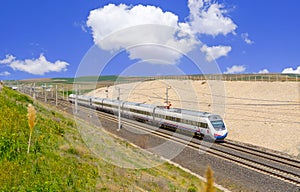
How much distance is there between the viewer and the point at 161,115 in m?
34.0

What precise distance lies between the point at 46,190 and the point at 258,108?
43379mm

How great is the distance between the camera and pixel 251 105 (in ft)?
161

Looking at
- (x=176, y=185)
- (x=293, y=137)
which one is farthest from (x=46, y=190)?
(x=293, y=137)

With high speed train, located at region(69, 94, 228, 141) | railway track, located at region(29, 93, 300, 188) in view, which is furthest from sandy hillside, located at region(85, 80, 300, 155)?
high speed train, located at region(69, 94, 228, 141)

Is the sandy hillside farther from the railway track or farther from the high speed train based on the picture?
the high speed train

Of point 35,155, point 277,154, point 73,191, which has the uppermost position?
point 35,155

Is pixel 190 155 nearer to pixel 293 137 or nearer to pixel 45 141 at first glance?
pixel 45 141

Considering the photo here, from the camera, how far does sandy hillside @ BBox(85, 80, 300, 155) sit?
32906 millimetres

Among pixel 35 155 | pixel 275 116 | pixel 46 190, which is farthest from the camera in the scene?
pixel 275 116

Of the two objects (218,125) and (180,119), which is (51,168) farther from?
(180,119)

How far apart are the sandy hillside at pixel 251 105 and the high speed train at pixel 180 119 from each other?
21.9 feet

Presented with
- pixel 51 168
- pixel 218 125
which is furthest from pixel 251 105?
pixel 51 168

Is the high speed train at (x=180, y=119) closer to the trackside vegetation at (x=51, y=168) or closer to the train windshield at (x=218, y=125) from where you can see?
the train windshield at (x=218, y=125)

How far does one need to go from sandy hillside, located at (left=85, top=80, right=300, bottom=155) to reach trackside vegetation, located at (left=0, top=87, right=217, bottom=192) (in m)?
19.5
